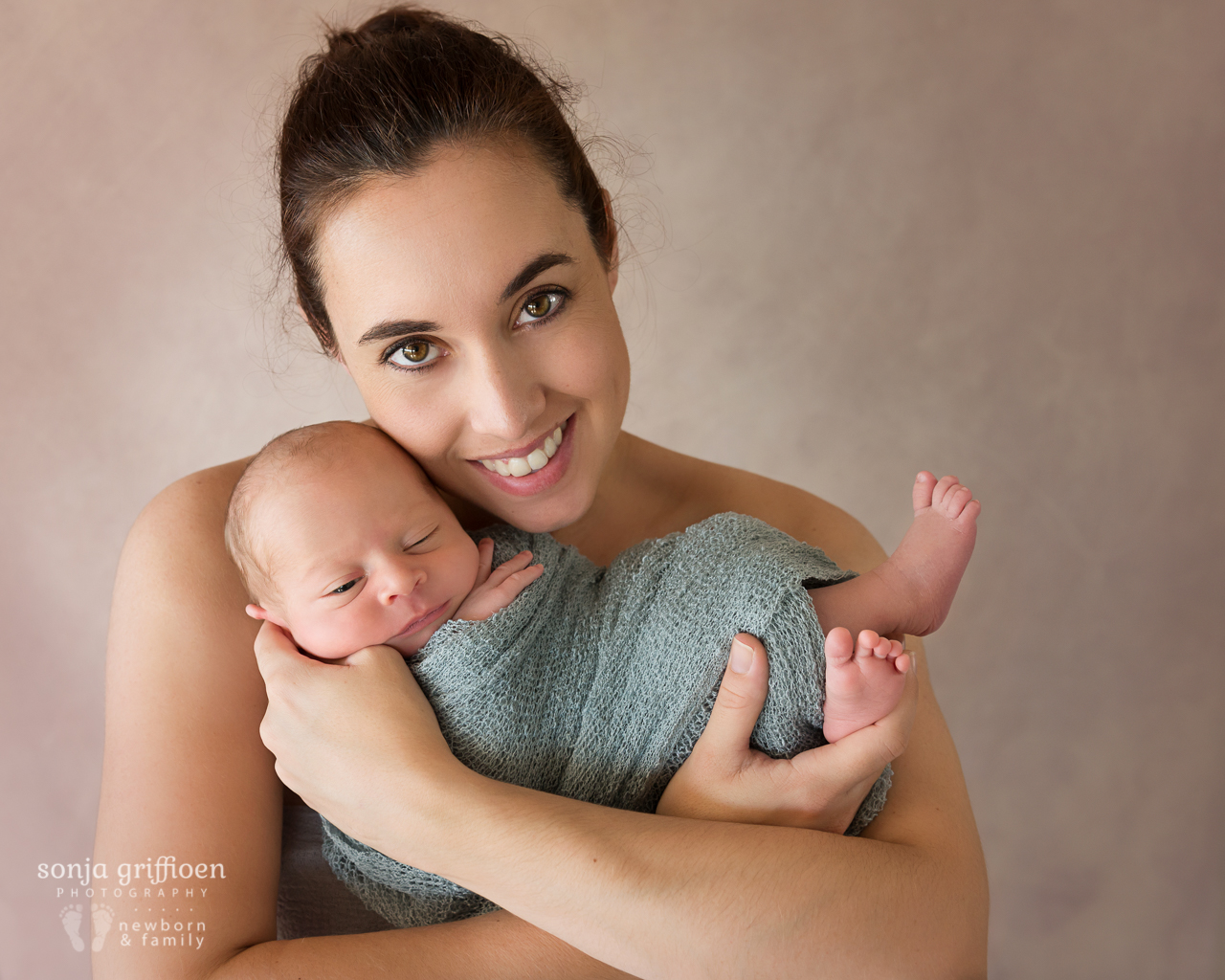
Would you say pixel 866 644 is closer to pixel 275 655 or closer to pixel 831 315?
pixel 275 655

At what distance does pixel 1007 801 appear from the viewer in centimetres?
267

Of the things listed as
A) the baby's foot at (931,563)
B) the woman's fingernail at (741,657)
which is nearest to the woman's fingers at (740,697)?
the woman's fingernail at (741,657)

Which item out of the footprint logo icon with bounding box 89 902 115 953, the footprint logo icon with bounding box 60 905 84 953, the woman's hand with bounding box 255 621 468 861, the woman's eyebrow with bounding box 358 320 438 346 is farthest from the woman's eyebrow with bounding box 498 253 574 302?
the footprint logo icon with bounding box 60 905 84 953

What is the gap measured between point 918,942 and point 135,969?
0.99 meters

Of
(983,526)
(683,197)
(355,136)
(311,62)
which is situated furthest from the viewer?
(983,526)

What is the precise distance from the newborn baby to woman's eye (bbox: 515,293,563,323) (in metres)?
0.29

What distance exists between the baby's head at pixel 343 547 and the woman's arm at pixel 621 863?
74 mm

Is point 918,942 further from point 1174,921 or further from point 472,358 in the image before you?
point 1174,921

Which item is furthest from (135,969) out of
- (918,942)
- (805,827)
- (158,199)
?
(158,199)

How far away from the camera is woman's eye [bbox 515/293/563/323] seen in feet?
4.43

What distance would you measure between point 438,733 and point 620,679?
0.86 ft

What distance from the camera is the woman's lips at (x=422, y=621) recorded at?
Answer: 4.28ft

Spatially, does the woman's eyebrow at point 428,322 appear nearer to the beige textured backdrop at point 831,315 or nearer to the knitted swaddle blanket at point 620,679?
the knitted swaddle blanket at point 620,679

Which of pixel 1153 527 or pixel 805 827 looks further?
pixel 1153 527
